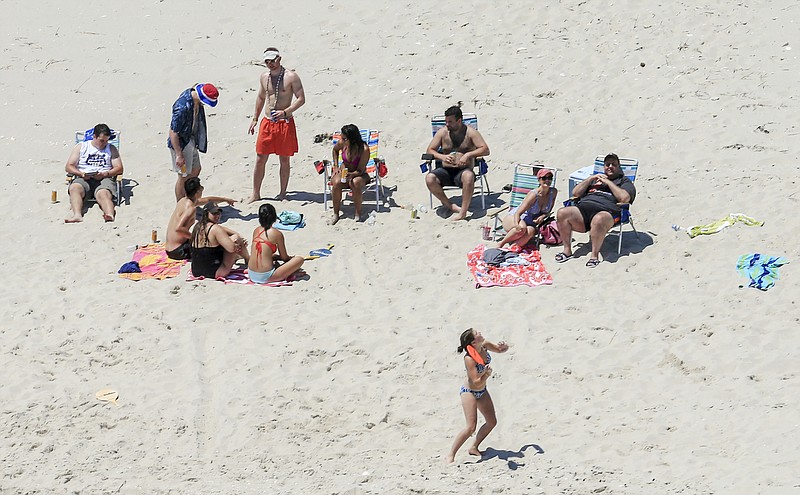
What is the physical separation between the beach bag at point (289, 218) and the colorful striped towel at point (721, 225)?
12.7 feet

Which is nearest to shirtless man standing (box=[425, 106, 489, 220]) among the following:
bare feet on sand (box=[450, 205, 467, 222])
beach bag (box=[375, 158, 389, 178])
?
bare feet on sand (box=[450, 205, 467, 222])

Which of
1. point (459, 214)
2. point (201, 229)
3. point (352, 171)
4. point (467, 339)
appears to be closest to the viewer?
point (467, 339)

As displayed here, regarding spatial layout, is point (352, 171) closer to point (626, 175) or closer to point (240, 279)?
point (240, 279)

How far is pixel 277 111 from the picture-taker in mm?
12531

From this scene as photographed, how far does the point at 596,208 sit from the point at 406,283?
1858 millimetres

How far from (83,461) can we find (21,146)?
7167 millimetres

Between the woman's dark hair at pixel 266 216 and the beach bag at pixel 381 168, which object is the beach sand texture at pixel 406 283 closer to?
the beach bag at pixel 381 168

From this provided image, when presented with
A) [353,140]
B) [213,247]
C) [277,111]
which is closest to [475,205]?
[353,140]

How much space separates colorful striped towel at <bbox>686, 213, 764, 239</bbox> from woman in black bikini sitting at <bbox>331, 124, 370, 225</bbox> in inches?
129

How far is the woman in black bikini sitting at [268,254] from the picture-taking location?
10.7m

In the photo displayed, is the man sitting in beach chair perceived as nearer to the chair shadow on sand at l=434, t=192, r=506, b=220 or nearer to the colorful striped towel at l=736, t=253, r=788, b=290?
the chair shadow on sand at l=434, t=192, r=506, b=220

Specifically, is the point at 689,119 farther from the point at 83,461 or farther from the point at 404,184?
the point at 83,461

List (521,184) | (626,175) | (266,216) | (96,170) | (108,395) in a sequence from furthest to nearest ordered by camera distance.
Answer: (96,170) < (521,184) < (626,175) < (266,216) < (108,395)

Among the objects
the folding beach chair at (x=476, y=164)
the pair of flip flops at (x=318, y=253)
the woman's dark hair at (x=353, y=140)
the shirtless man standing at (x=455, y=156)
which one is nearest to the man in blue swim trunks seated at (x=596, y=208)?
the shirtless man standing at (x=455, y=156)
